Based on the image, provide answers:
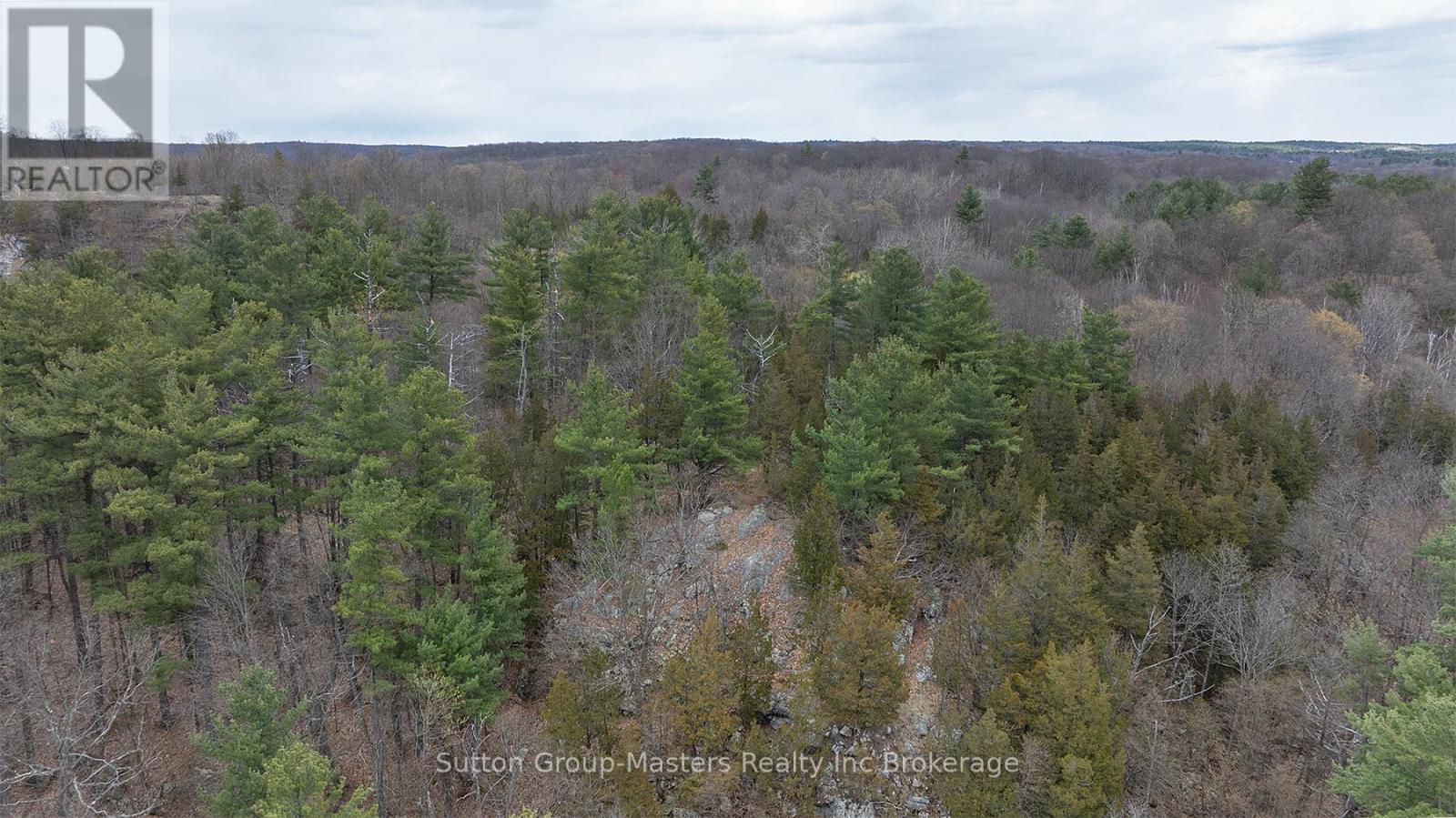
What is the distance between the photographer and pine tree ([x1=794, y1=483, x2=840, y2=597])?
78.8ft

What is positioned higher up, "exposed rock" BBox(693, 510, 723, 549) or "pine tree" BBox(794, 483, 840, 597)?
"pine tree" BBox(794, 483, 840, 597)

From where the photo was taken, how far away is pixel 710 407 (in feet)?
91.2

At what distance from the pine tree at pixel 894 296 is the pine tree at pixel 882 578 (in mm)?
13017

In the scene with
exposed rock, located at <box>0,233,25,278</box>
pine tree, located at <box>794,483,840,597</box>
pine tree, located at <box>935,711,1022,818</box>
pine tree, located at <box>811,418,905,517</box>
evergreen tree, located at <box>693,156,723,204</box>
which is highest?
evergreen tree, located at <box>693,156,723,204</box>

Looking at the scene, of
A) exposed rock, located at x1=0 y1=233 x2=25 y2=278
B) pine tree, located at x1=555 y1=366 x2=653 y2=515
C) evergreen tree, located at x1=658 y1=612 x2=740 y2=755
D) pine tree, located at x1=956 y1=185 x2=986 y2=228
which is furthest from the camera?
pine tree, located at x1=956 y1=185 x2=986 y2=228

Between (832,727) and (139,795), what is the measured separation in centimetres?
1852

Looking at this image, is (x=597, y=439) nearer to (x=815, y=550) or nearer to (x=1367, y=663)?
(x=815, y=550)

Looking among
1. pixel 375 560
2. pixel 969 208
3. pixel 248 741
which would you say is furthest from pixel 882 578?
pixel 969 208

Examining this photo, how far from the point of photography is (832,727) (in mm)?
22750

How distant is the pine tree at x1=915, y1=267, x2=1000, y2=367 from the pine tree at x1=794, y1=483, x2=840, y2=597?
11960 millimetres

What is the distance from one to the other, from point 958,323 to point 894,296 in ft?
9.79

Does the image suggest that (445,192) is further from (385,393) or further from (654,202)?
(385,393)

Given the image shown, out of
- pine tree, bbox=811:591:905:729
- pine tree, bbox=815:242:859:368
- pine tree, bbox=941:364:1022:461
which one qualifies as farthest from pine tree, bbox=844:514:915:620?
pine tree, bbox=815:242:859:368

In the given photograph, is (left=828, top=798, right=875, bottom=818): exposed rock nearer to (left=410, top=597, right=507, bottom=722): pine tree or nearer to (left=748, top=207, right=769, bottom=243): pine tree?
(left=410, top=597, right=507, bottom=722): pine tree
